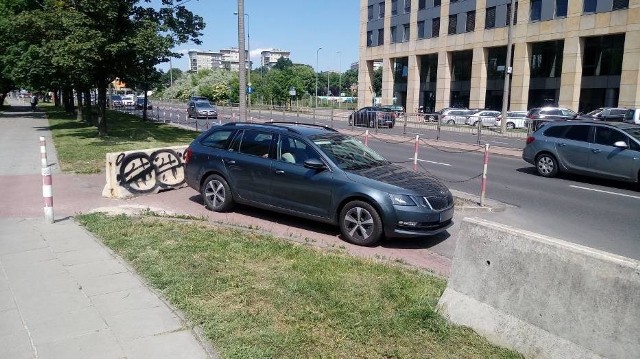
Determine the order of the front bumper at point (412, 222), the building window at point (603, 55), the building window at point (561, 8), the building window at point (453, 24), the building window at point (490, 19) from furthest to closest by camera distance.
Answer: the building window at point (453, 24) < the building window at point (490, 19) < the building window at point (603, 55) < the building window at point (561, 8) < the front bumper at point (412, 222)

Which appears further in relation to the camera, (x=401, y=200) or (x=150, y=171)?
(x=150, y=171)

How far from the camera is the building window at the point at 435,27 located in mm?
57875

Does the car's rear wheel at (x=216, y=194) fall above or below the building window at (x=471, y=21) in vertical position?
below

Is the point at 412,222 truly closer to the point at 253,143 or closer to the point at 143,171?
the point at 253,143

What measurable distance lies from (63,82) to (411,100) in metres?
43.0

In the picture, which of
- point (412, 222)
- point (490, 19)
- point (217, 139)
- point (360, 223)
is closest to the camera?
point (412, 222)

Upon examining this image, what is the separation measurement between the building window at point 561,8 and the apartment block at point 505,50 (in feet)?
0.28

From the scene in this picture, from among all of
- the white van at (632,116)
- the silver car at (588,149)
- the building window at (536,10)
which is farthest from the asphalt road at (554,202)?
the building window at (536,10)

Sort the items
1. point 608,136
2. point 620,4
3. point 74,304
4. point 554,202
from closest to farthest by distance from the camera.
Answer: point 74,304
point 554,202
point 608,136
point 620,4

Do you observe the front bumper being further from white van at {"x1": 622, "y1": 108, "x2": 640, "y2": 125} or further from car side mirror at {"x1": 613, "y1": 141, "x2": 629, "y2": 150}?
white van at {"x1": 622, "y1": 108, "x2": 640, "y2": 125}

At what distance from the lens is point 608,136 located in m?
12.8

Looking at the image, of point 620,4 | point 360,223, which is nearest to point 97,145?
point 360,223

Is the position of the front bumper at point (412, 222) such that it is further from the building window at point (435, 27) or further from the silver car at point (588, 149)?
the building window at point (435, 27)

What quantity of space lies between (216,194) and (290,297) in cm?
426
